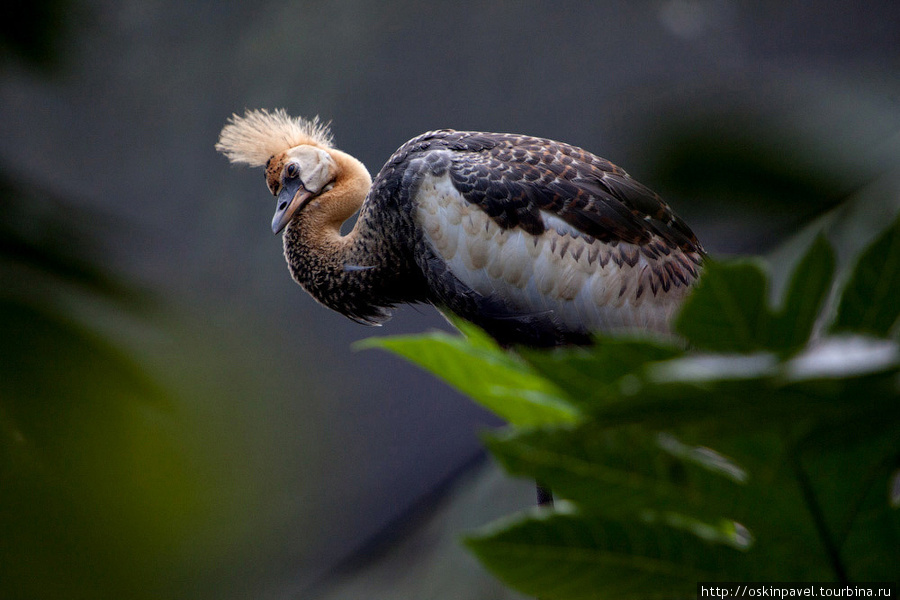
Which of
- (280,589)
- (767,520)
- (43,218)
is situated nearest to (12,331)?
(43,218)

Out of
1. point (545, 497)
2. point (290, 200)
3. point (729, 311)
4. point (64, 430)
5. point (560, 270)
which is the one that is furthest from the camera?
point (64, 430)

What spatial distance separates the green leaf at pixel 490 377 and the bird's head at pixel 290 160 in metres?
1.18

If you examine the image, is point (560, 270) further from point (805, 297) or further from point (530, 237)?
point (805, 297)

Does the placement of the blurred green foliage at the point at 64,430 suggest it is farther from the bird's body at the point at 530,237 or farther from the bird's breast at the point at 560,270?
the bird's breast at the point at 560,270

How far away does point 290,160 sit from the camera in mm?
1433

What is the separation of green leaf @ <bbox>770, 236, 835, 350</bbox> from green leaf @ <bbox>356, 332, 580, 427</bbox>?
61mm

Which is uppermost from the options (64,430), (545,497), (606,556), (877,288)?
(877,288)

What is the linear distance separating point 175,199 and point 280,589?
45.4 inches

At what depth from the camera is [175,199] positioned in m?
2.10

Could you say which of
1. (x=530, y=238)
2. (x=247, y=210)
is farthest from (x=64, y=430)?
(x=530, y=238)

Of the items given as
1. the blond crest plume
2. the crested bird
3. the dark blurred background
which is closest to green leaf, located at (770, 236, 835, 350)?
the crested bird

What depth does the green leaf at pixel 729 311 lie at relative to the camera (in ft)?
0.59

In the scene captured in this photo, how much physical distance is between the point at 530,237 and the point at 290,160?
577 millimetres

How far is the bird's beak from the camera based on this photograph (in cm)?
137
